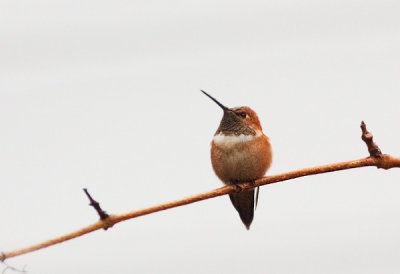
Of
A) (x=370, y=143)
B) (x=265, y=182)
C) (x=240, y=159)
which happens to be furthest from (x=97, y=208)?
(x=240, y=159)

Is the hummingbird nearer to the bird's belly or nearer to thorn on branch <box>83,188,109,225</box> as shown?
the bird's belly

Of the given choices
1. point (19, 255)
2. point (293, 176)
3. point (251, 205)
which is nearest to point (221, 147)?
point (251, 205)

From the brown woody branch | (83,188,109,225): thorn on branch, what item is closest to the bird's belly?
the brown woody branch

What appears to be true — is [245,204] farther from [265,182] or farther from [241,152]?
[265,182]

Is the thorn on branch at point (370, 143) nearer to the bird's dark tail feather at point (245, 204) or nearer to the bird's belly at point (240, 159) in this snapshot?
the bird's belly at point (240, 159)

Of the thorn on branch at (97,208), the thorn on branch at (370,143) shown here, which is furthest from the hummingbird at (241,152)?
the thorn on branch at (97,208)
